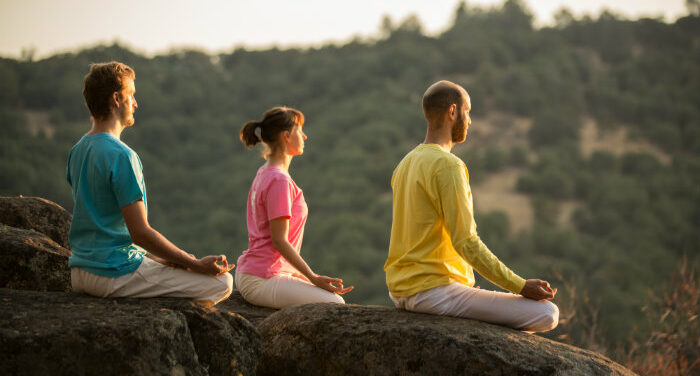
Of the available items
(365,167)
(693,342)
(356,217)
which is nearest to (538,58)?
(365,167)

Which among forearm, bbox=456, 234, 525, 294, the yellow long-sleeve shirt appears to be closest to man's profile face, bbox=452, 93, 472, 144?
the yellow long-sleeve shirt

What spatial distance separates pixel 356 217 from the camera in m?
35.5

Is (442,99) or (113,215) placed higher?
(442,99)

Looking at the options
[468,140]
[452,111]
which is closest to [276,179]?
[452,111]

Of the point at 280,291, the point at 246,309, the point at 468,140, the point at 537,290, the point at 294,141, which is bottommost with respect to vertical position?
the point at 246,309

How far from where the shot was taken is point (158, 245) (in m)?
3.23

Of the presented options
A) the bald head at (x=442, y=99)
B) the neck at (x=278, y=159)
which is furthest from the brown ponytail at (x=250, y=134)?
the bald head at (x=442, y=99)

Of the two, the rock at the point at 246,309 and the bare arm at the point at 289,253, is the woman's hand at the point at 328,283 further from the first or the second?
the rock at the point at 246,309

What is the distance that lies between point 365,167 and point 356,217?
619cm

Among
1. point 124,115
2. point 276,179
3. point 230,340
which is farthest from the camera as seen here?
point 276,179

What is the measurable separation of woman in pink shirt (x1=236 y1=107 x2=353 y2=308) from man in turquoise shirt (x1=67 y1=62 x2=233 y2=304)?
91 cm

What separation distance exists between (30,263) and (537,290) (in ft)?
9.49

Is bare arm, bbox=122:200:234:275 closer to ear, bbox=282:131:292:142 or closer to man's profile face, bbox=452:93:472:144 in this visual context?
ear, bbox=282:131:292:142

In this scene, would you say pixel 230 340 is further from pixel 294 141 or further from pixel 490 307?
pixel 294 141
